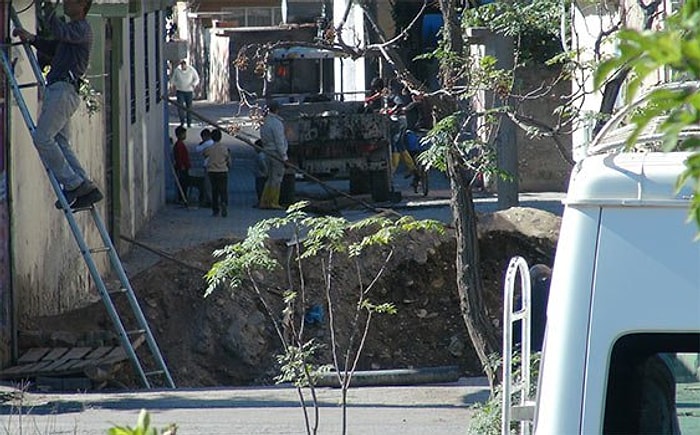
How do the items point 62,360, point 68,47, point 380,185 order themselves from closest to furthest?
point 68,47 → point 62,360 → point 380,185

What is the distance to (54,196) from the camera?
543 inches

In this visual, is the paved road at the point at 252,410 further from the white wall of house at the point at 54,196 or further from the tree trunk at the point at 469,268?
the white wall of house at the point at 54,196

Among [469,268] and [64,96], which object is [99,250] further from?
[469,268]

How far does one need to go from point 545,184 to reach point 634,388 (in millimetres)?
22512

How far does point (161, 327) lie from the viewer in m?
14.0

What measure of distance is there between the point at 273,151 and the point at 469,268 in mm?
14493

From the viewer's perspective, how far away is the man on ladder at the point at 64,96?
1118 centimetres

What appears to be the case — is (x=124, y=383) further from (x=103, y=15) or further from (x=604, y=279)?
(x=604, y=279)

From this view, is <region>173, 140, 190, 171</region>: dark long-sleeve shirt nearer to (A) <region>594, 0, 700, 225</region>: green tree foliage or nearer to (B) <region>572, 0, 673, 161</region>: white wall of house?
(B) <region>572, 0, 673, 161</region>: white wall of house

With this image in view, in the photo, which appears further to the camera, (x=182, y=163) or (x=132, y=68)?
(x=182, y=163)

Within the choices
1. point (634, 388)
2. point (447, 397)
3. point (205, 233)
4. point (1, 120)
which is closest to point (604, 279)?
point (634, 388)

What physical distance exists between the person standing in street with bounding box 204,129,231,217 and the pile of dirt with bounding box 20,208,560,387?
7387 mm

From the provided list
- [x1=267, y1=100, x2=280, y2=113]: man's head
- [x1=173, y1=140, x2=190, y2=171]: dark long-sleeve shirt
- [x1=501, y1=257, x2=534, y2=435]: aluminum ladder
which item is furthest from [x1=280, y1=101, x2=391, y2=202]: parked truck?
[x1=501, y1=257, x2=534, y2=435]: aluminum ladder

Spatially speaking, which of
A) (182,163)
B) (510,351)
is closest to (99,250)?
(510,351)
